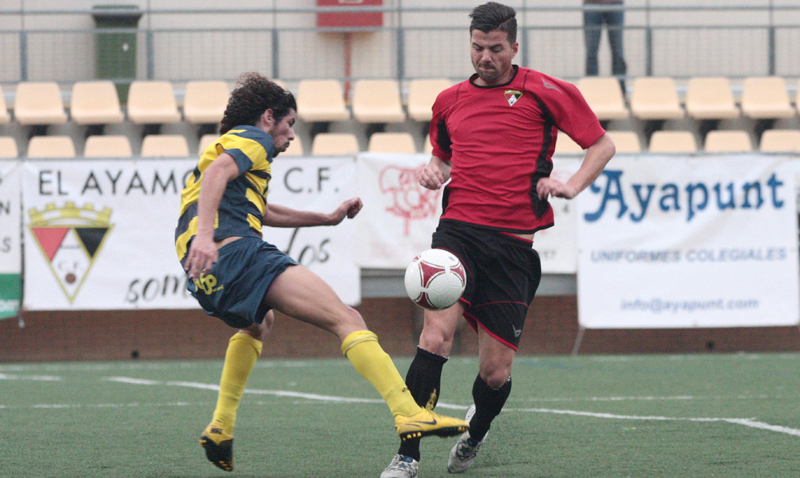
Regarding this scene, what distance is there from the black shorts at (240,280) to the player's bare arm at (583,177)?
42.1 inches

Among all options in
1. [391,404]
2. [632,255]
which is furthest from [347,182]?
[391,404]

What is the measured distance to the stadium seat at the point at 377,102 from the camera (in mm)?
12906

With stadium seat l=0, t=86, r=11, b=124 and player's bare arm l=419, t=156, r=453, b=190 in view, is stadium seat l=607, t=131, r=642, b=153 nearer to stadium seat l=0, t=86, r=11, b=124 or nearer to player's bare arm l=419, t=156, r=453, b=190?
stadium seat l=0, t=86, r=11, b=124

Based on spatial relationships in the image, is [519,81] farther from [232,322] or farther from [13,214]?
[13,214]

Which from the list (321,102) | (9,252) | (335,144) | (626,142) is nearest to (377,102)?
(321,102)

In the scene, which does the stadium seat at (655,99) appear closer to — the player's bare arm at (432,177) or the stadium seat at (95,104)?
the stadium seat at (95,104)

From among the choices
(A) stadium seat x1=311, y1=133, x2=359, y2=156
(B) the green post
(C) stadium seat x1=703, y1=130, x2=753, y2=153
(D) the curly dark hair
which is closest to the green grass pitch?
(D) the curly dark hair

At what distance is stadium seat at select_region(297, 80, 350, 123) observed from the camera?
1291cm

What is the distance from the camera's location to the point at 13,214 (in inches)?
378

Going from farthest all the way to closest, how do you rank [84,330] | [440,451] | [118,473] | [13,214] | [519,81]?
1. [84,330]
2. [13,214]
3. [440,451]
4. [519,81]
5. [118,473]

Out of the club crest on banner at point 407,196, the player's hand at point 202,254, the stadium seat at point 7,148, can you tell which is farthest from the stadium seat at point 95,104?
the player's hand at point 202,254

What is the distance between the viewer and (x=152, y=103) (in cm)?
1306

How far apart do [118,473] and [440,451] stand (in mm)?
1503

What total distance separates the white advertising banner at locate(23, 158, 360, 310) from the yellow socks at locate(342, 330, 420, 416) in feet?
19.0
